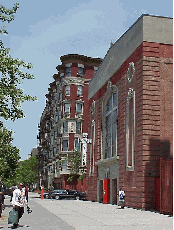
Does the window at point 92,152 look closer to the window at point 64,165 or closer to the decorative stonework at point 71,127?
the window at point 64,165

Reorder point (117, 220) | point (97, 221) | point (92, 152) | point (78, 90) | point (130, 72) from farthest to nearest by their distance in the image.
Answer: point (78, 90) < point (92, 152) < point (130, 72) < point (117, 220) < point (97, 221)

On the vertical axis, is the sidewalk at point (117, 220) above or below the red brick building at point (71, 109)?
below

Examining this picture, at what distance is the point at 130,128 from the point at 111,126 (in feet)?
24.3

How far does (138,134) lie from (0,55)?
15739mm

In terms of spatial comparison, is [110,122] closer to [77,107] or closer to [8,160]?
[8,160]

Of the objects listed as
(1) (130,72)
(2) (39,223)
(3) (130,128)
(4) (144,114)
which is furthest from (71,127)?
(2) (39,223)

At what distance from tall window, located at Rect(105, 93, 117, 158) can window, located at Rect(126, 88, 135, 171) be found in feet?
16.2

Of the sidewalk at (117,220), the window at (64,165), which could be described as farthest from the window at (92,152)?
the window at (64,165)

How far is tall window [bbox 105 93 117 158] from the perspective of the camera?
1649 inches

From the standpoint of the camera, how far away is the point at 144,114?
32.3 m

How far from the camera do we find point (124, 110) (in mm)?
37938

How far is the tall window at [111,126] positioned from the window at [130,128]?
4940 millimetres

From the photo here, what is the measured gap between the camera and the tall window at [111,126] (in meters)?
41.9

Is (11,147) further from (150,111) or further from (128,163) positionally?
(150,111)
